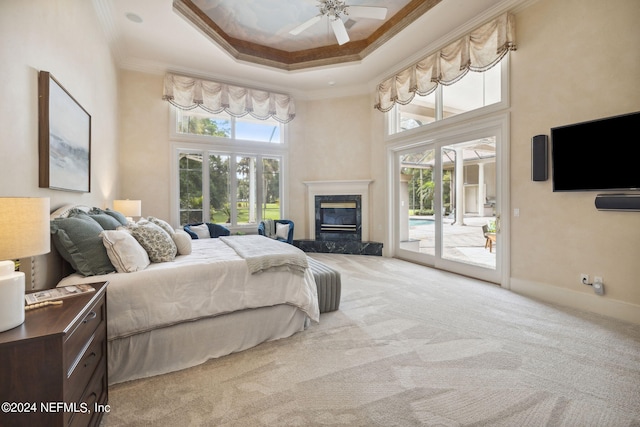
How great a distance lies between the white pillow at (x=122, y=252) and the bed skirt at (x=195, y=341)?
17.9 inches

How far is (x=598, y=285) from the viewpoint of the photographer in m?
2.92

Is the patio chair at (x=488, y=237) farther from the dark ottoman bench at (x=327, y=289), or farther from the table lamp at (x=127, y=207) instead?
the table lamp at (x=127, y=207)

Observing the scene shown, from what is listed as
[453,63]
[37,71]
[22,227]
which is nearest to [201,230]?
[37,71]

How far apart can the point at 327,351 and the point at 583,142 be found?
319 centimetres

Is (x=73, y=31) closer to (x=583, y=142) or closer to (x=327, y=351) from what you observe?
(x=327, y=351)

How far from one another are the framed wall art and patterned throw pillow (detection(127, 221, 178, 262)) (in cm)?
67

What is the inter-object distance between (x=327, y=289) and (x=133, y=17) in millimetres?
4184

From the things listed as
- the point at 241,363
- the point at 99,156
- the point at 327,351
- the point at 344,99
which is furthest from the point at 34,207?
the point at 344,99

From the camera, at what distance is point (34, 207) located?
1.17 meters

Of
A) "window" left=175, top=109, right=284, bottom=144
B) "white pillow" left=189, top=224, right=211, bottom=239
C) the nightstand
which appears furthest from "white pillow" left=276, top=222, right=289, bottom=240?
the nightstand

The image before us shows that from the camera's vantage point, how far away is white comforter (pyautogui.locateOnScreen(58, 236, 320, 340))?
6.14ft

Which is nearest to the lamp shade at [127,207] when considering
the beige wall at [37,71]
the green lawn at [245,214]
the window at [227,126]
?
the beige wall at [37,71]

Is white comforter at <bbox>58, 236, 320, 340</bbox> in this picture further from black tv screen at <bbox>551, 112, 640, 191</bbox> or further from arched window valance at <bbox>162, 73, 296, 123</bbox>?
arched window valance at <bbox>162, 73, 296, 123</bbox>

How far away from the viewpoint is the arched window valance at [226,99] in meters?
5.15
